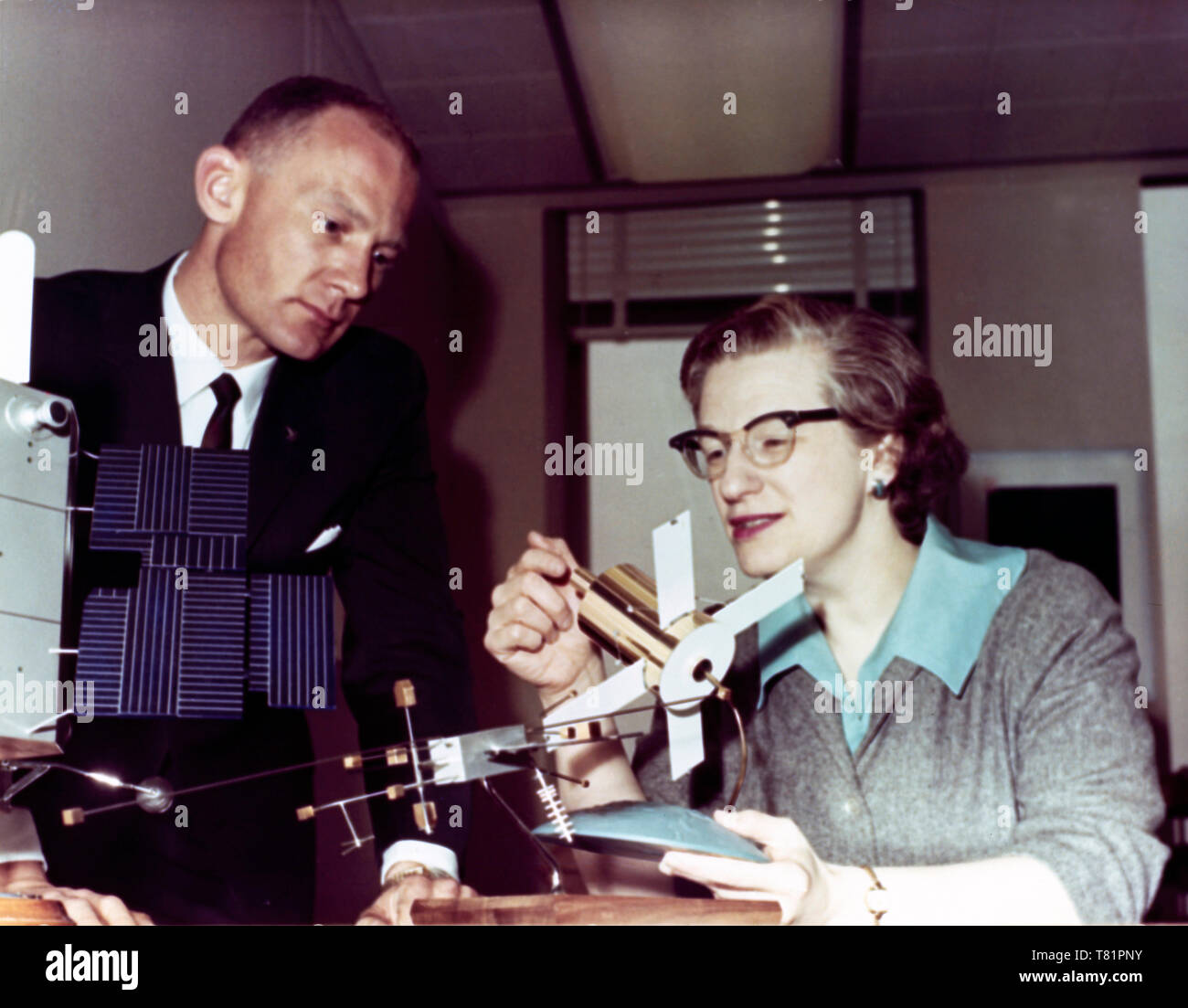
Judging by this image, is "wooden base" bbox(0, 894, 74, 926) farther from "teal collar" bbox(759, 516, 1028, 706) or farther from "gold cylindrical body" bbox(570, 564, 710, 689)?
A: "teal collar" bbox(759, 516, 1028, 706)

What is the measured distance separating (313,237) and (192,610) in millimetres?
485

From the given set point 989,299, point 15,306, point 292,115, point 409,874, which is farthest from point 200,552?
point 989,299

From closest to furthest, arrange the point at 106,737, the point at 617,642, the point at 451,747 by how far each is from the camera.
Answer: the point at 451,747 → the point at 617,642 → the point at 106,737

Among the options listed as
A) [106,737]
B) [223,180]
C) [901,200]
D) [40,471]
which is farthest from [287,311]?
[901,200]

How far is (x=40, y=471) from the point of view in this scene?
1.19 metres

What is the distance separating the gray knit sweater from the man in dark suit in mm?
360

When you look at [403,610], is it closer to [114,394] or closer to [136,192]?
[114,394]

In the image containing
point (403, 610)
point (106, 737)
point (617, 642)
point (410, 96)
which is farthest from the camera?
point (410, 96)

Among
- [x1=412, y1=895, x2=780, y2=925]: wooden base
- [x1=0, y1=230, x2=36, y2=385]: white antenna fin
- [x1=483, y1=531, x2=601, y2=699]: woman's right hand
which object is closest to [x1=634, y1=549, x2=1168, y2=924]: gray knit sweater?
[x1=483, y1=531, x2=601, y2=699]: woman's right hand

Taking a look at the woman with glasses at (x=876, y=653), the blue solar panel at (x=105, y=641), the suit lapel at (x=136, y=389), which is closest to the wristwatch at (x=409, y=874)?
the woman with glasses at (x=876, y=653)

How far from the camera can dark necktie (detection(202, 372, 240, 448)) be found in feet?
4.87

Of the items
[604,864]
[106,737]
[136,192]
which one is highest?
[136,192]

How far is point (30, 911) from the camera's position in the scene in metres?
1.09

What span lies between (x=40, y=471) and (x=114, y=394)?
30cm
